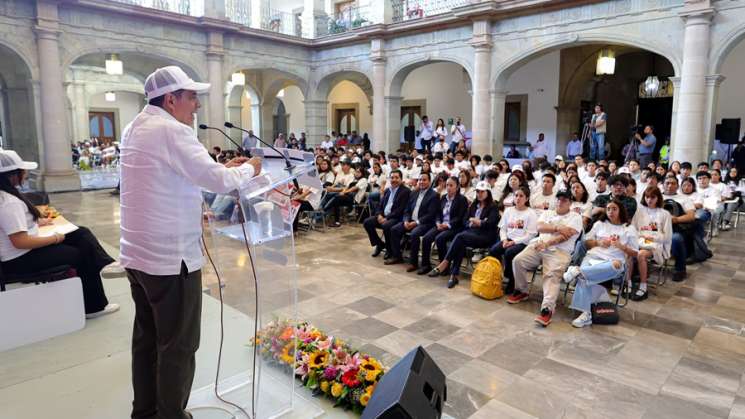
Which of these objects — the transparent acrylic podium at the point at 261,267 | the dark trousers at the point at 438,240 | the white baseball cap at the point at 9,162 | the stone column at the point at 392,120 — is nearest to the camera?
the transparent acrylic podium at the point at 261,267

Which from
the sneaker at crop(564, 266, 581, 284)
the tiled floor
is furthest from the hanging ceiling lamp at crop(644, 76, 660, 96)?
the sneaker at crop(564, 266, 581, 284)

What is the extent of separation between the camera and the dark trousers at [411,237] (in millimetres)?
6086

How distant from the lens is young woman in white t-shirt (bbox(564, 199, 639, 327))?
4391 mm

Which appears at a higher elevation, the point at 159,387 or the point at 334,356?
the point at 159,387

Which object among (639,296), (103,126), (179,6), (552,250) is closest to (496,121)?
(639,296)

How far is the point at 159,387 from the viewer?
2131 mm

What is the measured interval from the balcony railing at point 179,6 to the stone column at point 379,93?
4.90 m

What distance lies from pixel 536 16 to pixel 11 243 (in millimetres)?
10756

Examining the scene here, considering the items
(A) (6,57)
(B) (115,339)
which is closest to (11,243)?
(B) (115,339)

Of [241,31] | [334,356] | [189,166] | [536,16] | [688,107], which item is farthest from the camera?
[241,31]

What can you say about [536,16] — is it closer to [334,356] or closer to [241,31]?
[241,31]

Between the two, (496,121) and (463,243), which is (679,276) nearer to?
(463,243)

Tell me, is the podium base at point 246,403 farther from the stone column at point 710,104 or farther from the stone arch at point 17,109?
the stone arch at point 17,109

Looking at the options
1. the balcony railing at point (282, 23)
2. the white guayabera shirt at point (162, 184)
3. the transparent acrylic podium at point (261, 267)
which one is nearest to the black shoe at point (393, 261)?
the transparent acrylic podium at point (261, 267)
